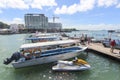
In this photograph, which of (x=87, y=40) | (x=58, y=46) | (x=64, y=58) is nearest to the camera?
(x=64, y=58)

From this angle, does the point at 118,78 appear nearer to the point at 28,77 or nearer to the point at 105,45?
the point at 28,77

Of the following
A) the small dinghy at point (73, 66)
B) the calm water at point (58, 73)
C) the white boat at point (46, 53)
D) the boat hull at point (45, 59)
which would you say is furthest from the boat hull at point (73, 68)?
the white boat at point (46, 53)

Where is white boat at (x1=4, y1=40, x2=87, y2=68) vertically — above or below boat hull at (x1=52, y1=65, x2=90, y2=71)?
above

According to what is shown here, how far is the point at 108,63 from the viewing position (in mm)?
21703

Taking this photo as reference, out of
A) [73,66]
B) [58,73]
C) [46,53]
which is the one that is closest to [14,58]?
[46,53]

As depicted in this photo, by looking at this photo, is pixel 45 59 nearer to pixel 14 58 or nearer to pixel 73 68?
pixel 14 58

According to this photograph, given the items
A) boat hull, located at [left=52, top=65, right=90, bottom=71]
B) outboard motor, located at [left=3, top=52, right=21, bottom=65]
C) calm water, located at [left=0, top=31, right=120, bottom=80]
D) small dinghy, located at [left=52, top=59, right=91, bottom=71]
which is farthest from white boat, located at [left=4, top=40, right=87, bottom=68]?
boat hull, located at [left=52, top=65, right=90, bottom=71]

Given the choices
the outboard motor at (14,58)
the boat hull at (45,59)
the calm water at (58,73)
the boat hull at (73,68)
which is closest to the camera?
the calm water at (58,73)

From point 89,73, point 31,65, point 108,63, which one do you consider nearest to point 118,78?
point 89,73

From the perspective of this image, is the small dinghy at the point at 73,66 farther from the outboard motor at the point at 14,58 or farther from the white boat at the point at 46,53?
the outboard motor at the point at 14,58

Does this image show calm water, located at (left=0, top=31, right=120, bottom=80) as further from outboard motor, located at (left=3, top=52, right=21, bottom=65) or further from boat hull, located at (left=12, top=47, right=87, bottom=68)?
outboard motor, located at (left=3, top=52, right=21, bottom=65)

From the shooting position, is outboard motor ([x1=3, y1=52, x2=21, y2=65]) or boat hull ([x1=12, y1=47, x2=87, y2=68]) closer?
boat hull ([x1=12, y1=47, x2=87, y2=68])

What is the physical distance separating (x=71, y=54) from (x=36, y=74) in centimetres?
736

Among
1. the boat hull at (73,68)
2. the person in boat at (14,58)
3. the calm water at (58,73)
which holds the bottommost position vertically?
the calm water at (58,73)
